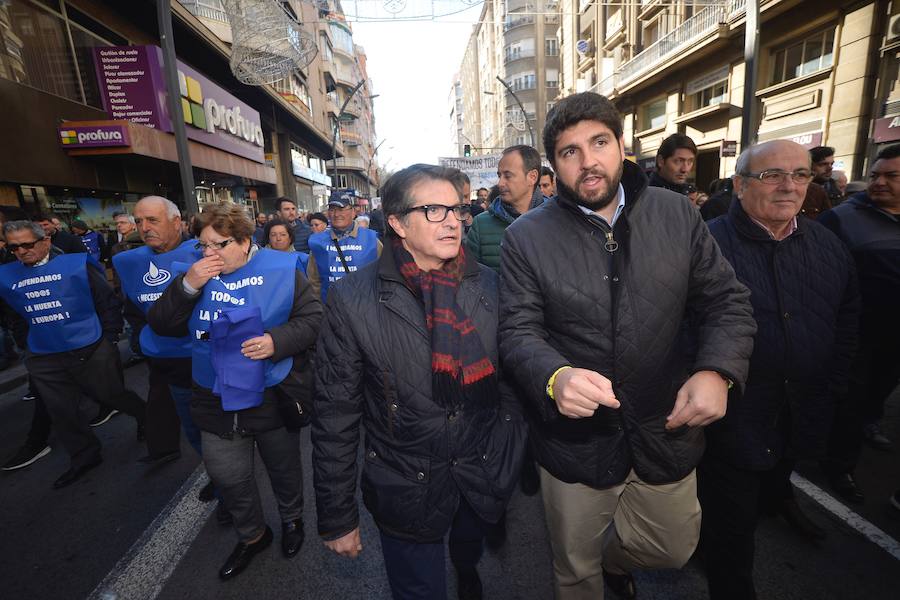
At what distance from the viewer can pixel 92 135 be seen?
9109 mm

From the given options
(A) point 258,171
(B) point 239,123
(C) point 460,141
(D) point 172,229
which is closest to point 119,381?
(D) point 172,229

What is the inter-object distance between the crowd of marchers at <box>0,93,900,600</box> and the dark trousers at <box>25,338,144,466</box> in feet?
6.35

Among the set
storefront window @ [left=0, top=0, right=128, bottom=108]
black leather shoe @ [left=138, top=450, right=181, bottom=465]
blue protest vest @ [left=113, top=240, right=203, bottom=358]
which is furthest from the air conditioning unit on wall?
storefront window @ [left=0, top=0, right=128, bottom=108]

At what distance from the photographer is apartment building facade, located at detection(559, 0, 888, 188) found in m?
10.9

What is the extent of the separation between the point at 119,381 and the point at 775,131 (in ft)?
58.4

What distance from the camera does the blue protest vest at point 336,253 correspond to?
532cm

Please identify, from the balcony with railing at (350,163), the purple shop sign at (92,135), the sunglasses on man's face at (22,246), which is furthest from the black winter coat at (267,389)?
the balcony with railing at (350,163)

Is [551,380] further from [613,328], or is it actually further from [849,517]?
[849,517]

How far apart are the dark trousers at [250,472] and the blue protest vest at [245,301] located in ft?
1.20

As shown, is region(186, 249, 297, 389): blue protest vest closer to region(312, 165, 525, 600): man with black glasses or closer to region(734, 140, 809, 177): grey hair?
region(312, 165, 525, 600): man with black glasses

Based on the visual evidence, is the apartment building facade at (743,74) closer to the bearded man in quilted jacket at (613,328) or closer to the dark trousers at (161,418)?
the bearded man in quilted jacket at (613,328)

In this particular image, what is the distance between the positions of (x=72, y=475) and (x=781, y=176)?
17.9ft

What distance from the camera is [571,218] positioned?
1.82 metres

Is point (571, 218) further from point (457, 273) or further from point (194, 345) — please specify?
point (194, 345)
